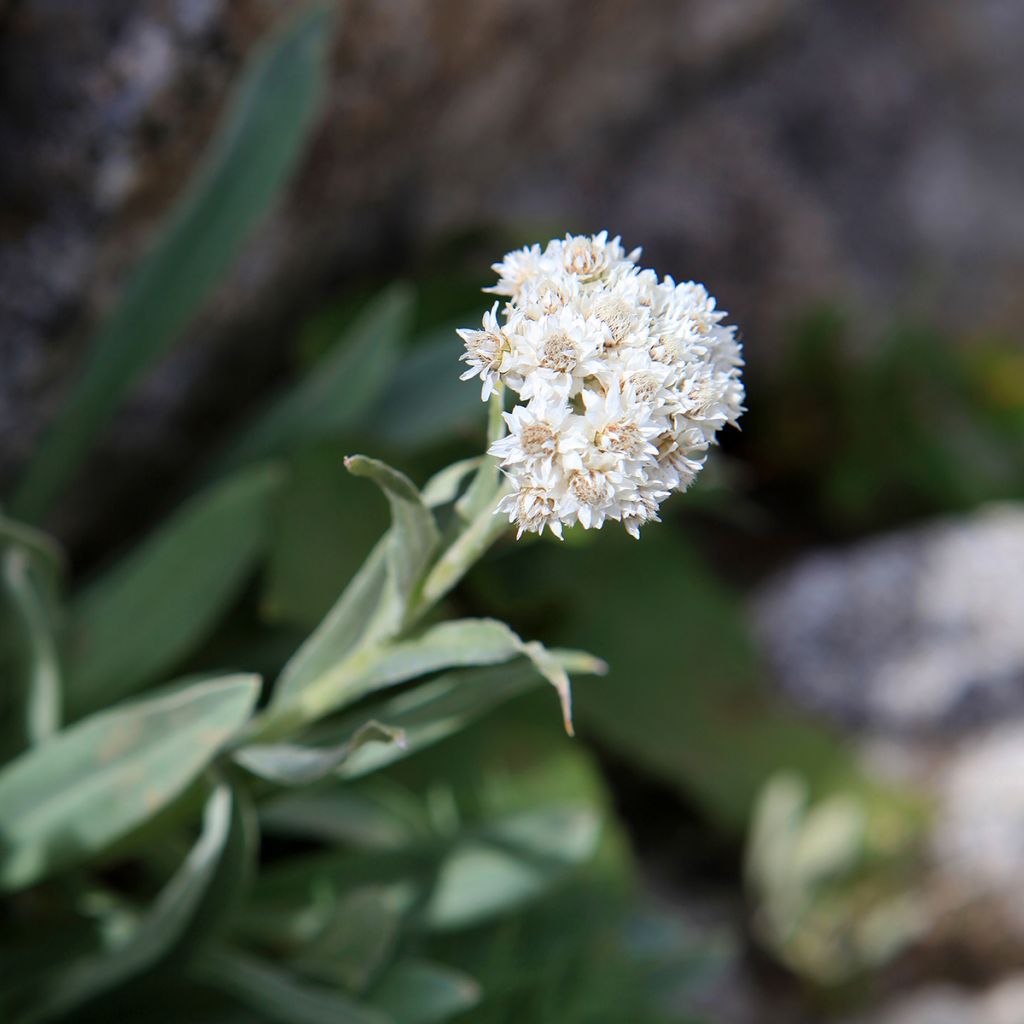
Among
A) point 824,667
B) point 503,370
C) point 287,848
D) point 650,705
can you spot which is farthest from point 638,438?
point 824,667

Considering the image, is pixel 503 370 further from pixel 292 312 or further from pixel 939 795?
pixel 939 795

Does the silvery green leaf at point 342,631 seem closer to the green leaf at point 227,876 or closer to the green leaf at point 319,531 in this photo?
the green leaf at point 227,876

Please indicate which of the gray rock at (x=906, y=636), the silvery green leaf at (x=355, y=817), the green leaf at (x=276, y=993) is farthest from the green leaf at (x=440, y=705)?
the gray rock at (x=906, y=636)

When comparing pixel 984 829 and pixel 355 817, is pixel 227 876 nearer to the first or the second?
pixel 355 817

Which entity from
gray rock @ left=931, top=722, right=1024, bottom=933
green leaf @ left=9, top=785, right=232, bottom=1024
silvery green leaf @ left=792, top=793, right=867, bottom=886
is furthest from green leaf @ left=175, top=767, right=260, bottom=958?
gray rock @ left=931, top=722, right=1024, bottom=933

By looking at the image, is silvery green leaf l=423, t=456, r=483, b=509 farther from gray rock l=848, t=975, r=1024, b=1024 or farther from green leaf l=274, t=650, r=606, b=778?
gray rock l=848, t=975, r=1024, b=1024

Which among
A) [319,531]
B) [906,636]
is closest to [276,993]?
[319,531]
